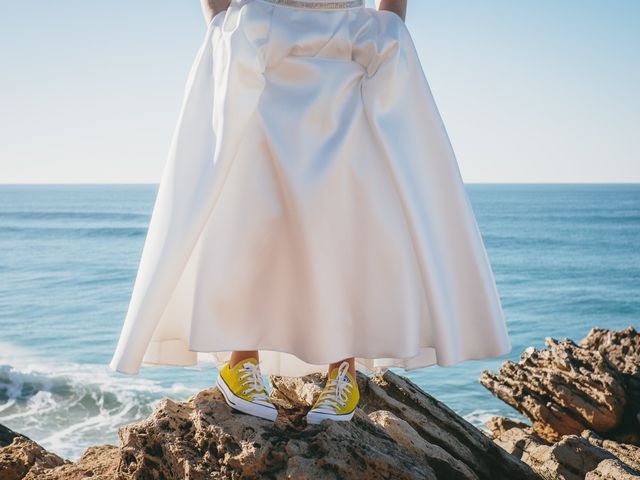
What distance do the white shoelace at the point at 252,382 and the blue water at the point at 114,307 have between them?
26.0ft

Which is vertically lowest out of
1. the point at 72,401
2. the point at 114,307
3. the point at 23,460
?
the point at 114,307

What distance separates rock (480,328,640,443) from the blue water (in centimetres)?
562

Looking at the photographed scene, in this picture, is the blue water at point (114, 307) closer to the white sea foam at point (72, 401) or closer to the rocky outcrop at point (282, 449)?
the white sea foam at point (72, 401)

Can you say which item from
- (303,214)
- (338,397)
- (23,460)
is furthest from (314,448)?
(23,460)

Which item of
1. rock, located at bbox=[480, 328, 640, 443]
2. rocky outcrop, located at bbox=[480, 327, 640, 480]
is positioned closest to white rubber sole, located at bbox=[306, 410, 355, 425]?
rocky outcrop, located at bbox=[480, 327, 640, 480]

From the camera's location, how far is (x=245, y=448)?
100 inches

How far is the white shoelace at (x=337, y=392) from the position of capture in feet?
9.17

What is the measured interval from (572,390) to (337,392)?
3.77 m

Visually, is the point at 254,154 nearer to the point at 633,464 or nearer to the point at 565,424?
the point at 633,464

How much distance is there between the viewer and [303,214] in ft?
8.89

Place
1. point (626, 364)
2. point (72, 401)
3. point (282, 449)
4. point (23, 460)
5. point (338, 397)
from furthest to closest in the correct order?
point (72, 401) < point (626, 364) < point (23, 460) < point (338, 397) < point (282, 449)

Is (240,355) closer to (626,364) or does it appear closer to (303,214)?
(303,214)

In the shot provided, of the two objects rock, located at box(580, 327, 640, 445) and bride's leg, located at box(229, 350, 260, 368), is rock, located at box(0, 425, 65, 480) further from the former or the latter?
rock, located at box(580, 327, 640, 445)

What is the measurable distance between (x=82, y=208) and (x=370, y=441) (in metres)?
69.9
